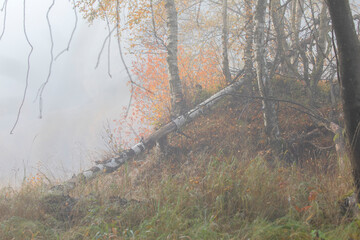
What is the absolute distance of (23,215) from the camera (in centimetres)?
372

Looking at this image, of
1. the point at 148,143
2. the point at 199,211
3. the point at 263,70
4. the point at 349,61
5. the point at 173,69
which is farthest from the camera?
the point at 173,69

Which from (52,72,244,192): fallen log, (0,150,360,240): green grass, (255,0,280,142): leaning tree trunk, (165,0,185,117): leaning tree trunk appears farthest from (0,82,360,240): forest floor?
(165,0,185,117): leaning tree trunk

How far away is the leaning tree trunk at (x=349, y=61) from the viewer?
251 centimetres

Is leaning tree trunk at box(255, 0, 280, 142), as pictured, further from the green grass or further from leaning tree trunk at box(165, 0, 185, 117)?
the green grass

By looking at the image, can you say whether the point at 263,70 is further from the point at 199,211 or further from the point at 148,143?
the point at 199,211

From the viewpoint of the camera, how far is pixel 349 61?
2.53 meters

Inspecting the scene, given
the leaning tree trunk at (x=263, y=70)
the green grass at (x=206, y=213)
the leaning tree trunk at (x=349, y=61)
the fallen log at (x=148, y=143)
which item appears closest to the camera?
the leaning tree trunk at (x=349, y=61)

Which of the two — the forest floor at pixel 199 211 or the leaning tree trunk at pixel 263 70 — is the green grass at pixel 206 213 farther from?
the leaning tree trunk at pixel 263 70

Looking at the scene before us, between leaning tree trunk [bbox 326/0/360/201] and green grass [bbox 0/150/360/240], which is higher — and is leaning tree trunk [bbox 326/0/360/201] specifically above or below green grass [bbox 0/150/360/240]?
above

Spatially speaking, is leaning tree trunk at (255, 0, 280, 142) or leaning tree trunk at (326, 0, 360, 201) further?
leaning tree trunk at (255, 0, 280, 142)

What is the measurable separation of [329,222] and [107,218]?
8.16ft

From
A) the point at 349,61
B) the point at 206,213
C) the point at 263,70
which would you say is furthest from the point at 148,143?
the point at 349,61

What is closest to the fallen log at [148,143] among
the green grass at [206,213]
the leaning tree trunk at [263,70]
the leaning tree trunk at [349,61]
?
the leaning tree trunk at [263,70]

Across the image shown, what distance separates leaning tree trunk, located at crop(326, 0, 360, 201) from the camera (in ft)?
8.22
